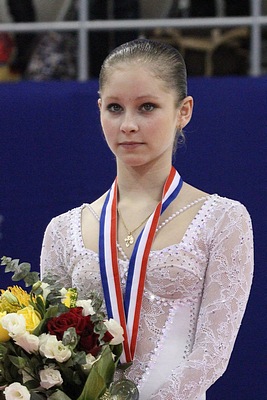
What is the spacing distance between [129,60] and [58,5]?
2.04 m

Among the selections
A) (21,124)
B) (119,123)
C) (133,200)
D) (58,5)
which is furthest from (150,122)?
(58,5)

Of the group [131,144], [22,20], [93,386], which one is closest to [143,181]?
[131,144]

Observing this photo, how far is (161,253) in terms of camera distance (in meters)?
2.14

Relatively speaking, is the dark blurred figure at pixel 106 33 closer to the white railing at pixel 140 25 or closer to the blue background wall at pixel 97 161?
the white railing at pixel 140 25

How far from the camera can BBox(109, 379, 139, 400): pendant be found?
1.96 metres

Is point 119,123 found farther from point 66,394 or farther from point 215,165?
point 215,165

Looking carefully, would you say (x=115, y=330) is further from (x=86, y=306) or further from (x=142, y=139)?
(x=142, y=139)

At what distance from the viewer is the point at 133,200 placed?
2.26 m

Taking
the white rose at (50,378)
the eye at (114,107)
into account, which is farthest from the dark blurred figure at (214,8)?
the white rose at (50,378)

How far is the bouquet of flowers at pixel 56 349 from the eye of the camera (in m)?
1.91

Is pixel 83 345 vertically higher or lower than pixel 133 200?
lower

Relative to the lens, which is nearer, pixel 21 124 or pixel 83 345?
pixel 83 345

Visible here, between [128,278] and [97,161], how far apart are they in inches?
52.8

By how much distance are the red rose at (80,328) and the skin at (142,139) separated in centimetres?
27
